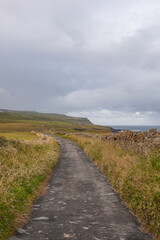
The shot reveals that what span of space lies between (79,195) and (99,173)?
504 centimetres

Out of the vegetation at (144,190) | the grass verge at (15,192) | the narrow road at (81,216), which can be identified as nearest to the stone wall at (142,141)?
the vegetation at (144,190)

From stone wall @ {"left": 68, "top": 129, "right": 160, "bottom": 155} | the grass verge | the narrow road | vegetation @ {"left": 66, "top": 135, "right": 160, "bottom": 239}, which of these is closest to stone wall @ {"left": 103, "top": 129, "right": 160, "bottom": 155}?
stone wall @ {"left": 68, "top": 129, "right": 160, "bottom": 155}

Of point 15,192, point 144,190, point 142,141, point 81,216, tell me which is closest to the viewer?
point 81,216

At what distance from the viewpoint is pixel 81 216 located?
697 cm

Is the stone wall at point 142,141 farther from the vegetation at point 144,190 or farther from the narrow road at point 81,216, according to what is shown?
the narrow road at point 81,216

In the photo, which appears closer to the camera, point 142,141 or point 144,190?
point 144,190

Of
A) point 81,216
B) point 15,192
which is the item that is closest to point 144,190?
point 81,216

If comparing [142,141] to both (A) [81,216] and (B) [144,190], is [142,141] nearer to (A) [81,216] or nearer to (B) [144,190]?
(B) [144,190]

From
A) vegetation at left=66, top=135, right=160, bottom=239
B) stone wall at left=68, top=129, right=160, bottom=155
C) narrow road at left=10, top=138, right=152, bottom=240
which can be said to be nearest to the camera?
narrow road at left=10, top=138, right=152, bottom=240

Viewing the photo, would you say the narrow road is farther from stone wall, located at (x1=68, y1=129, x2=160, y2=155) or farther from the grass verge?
stone wall, located at (x1=68, y1=129, x2=160, y2=155)

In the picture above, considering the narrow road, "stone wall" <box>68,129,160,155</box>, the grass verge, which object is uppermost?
"stone wall" <box>68,129,160,155</box>

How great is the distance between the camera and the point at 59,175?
45.4 feet

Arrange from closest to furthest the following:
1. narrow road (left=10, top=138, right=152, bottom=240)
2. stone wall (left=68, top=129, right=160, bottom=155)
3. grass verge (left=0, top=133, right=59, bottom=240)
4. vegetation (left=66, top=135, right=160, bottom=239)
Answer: narrow road (left=10, top=138, right=152, bottom=240) < grass verge (left=0, top=133, right=59, bottom=240) < vegetation (left=66, top=135, right=160, bottom=239) < stone wall (left=68, top=129, right=160, bottom=155)

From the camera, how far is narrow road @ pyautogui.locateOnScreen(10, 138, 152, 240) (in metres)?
5.67
